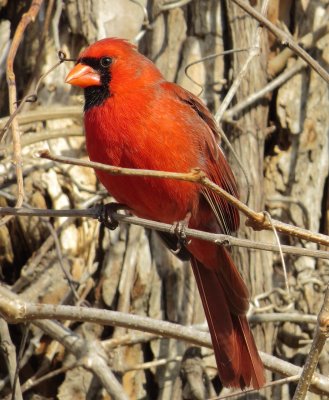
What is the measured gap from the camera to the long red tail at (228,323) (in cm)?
308

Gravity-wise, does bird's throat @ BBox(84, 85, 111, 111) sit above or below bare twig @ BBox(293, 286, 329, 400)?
above

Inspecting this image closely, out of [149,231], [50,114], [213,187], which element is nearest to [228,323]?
[149,231]

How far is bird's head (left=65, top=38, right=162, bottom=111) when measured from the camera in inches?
121

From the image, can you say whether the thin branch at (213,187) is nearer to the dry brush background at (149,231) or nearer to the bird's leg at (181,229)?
the bird's leg at (181,229)

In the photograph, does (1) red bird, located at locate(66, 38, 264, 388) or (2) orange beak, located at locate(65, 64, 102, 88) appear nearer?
(1) red bird, located at locate(66, 38, 264, 388)

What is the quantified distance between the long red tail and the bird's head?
28.8 inches

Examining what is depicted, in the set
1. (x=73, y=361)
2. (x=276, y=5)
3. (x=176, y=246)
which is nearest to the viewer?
(x=176, y=246)

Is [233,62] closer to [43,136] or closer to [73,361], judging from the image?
[43,136]

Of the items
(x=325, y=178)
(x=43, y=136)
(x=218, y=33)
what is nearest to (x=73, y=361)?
(x=43, y=136)

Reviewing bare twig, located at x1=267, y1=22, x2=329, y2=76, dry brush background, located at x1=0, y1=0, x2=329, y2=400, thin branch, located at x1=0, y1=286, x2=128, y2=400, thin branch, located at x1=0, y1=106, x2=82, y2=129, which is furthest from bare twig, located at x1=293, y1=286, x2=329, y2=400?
thin branch, located at x1=0, y1=106, x2=82, y2=129

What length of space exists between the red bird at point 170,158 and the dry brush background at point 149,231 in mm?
265

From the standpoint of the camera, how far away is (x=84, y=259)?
374 cm

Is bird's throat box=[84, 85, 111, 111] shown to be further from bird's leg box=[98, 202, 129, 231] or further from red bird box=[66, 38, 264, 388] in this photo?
bird's leg box=[98, 202, 129, 231]

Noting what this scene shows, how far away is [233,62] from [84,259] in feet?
3.53
